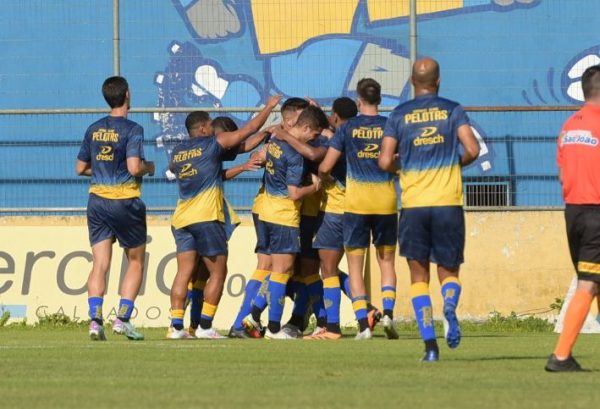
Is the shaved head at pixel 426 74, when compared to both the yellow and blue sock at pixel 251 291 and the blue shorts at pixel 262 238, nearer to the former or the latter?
the blue shorts at pixel 262 238

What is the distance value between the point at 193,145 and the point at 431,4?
8510 mm

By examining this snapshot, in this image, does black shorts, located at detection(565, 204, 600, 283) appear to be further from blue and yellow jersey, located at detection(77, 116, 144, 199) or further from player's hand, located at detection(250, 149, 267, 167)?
player's hand, located at detection(250, 149, 267, 167)

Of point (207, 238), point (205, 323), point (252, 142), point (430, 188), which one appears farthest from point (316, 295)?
point (430, 188)

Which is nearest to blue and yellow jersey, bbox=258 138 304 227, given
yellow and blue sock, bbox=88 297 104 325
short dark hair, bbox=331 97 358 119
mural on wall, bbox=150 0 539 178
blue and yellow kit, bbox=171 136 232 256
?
blue and yellow kit, bbox=171 136 232 256

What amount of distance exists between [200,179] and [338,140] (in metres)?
1.43

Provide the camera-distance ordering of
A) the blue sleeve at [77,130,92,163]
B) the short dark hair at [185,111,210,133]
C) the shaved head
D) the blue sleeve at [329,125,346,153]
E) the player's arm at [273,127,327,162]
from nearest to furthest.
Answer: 1. the shaved head
2. the blue sleeve at [329,125,346,153]
3. the blue sleeve at [77,130,92,163]
4. the player's arm at [273,127,327,162]
5. the short dark hair at [185,111,210,133]

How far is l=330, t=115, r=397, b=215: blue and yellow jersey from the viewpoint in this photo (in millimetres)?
14062

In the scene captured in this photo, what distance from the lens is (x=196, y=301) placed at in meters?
15.5

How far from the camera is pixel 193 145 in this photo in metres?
14.6

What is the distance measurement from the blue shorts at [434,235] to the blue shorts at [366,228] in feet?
11.5

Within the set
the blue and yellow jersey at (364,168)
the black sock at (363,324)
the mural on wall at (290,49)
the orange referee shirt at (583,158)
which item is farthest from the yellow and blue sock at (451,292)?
the mural on wall at (290,49)

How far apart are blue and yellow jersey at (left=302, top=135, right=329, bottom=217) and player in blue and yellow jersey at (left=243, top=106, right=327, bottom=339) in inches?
3.7

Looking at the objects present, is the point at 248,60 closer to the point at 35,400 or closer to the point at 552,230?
the point at 552,230

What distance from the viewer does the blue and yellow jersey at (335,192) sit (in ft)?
48.7
